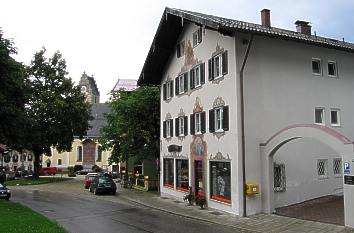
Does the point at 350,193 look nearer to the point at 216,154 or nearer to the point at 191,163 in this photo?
the point at 216,154

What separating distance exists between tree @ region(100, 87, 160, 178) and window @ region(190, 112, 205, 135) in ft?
34.5

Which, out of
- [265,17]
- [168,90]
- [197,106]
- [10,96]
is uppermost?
[265,17]

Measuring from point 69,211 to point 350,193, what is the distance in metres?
15.0

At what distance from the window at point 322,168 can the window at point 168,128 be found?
11.1 m

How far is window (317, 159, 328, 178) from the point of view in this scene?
24281 mm

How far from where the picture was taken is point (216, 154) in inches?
939

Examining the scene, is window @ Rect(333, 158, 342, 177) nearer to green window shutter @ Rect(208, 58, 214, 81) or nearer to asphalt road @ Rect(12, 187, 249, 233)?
green window shutter @ Rect(208, 58, 214, 81)

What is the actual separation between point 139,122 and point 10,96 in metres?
13.2

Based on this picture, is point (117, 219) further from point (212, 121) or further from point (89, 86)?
point (89, 86)

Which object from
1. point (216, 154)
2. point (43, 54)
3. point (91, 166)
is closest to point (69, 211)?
point (216, 154)

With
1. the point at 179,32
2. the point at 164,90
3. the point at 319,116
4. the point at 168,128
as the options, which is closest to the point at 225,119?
the point at 319,116

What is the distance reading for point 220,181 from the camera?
2359 centimetres

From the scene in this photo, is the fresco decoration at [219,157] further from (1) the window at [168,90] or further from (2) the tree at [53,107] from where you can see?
(2) the tree at [53,107]

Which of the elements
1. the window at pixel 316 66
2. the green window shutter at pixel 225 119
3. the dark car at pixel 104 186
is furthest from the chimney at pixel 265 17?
the dark car at pixel 104 186
